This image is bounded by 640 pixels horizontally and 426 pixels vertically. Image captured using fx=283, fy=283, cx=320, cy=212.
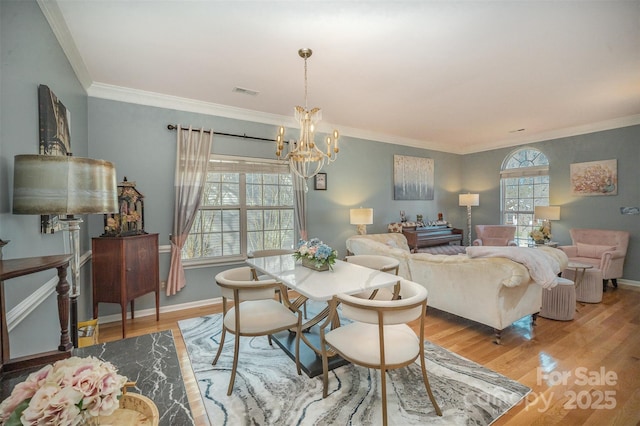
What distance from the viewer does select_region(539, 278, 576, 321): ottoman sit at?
3297 millimetres

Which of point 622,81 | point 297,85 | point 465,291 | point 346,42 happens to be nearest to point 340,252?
point 465,291

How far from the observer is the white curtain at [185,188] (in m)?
3.68

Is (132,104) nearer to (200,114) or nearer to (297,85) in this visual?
(200,114)

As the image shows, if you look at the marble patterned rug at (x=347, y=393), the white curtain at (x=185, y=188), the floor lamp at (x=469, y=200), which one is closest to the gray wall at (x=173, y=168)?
the white curtain at (x=185, y=188)

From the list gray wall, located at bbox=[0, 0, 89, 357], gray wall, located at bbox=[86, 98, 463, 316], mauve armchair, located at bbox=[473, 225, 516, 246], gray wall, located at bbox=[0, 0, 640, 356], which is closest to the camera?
gray wall, located at bbox=[0, 0, 89, 357]

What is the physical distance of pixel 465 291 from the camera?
2994 millimetres

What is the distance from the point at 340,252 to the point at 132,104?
3.75 meters

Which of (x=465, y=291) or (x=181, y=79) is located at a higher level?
(x=181, y=79)

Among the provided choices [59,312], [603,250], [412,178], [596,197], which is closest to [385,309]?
[59,312]

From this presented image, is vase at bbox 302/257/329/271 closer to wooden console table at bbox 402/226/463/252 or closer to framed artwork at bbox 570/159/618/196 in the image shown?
wooden console table at bbox 402/226/463/252

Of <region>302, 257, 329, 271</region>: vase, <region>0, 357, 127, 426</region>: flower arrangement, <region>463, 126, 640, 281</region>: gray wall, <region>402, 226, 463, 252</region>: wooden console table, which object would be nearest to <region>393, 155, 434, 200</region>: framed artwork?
<region>402, 226, 463, 252</region>: wooden console table

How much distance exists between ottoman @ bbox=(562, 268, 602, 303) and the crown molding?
6099 millimetres

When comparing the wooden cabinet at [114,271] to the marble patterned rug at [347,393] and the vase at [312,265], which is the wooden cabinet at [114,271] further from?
the vase at [312,265]

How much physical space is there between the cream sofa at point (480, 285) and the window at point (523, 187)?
3.26m
